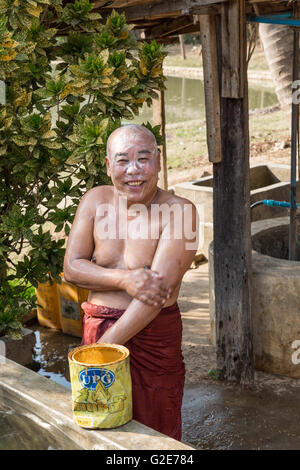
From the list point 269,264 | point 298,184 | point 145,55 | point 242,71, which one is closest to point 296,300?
point 269,264

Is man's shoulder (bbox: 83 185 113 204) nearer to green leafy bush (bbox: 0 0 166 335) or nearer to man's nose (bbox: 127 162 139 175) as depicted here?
man's nose (bbox: 127 162 139 175)

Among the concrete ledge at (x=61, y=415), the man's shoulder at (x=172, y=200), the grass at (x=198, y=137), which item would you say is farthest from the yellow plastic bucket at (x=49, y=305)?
the grass at (x=198, y=137)

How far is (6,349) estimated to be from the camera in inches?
182

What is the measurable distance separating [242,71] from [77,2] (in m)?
1.06

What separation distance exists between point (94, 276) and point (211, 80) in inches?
79.8

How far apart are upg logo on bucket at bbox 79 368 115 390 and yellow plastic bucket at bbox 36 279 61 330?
3.22 metres

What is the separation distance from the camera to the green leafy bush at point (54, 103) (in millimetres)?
3513

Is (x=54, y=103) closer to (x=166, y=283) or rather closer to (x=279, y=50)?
(x=166, y=283)

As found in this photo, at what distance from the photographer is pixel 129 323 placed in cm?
248

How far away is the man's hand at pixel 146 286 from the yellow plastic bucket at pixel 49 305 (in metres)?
2.95

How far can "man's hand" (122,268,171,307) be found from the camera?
246 cm

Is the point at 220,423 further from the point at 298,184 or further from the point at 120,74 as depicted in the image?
the point at 298,184

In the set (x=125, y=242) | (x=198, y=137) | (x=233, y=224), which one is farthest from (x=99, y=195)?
(x=198, y=137)

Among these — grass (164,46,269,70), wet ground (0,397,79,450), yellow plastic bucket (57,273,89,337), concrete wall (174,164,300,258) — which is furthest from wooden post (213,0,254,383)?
grass (164,46,269,70)
